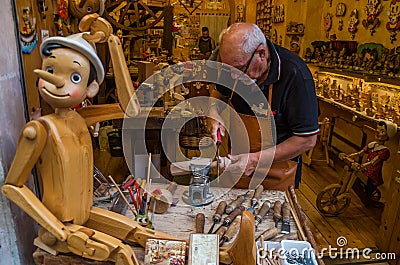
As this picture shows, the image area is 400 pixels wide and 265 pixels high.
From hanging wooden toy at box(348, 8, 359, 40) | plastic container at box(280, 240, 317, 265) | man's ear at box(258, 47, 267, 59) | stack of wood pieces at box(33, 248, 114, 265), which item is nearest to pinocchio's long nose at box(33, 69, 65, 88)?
stack of wood pieces at box(33, 248, 114, 265)

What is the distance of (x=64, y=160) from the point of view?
0.88 metres

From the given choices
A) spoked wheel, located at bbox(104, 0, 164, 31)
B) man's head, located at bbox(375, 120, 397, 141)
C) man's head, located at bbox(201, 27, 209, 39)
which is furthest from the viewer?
man's head, located at bbox(201, 27, 209, 39)

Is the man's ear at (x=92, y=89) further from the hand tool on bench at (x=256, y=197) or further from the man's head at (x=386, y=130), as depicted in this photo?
the man's head at (x=386, y=130)

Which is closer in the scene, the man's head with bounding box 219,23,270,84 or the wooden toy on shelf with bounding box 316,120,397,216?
the man's head with bounding box 219,23,270,84

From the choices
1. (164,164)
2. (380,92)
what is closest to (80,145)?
(164,164)

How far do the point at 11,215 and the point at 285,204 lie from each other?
0.94m

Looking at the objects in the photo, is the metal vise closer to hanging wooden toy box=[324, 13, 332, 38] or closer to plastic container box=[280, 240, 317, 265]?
plastic container box=[280, 240, 317, 265]

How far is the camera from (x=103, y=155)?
4.11 metres

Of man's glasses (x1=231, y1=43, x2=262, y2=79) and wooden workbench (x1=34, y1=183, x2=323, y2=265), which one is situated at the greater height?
man's glasses (x1=231, y1=43, x2=262, y2=79)

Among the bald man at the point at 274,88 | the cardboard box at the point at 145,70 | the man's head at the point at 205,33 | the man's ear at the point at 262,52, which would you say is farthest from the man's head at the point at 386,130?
the man's head at the point at 205,33

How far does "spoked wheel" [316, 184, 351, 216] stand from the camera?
2888 mm

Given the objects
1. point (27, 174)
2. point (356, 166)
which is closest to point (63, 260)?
point (27, 174)

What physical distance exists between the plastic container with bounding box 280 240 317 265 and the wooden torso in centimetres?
61

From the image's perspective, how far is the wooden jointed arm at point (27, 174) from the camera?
831 mm
